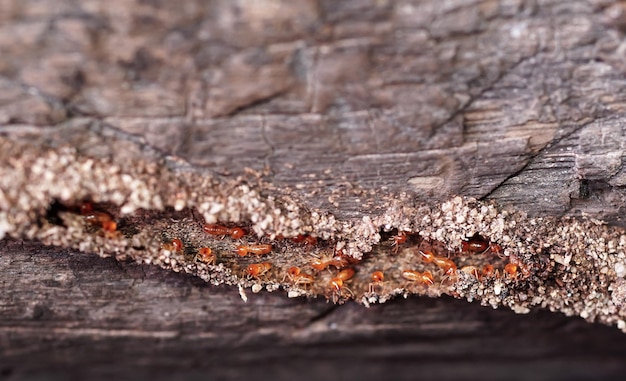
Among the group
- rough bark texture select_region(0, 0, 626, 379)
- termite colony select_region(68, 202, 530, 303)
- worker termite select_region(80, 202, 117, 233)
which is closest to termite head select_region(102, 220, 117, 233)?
worker termite select_region(80, 202, 117, 233)

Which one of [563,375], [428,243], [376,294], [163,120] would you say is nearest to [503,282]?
[428,243]

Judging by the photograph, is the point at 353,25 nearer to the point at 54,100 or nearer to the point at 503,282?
the point at 54,100

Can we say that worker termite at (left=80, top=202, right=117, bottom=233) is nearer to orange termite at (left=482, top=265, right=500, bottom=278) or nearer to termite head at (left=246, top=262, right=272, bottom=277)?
termite head at (left=246, top=262, right=272, bottom=277)

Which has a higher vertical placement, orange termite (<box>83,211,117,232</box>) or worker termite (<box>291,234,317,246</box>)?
orange termite (<box>83,211,117,232</box>)

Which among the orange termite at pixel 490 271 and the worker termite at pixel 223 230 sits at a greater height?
the worker termite at pixel 223 230

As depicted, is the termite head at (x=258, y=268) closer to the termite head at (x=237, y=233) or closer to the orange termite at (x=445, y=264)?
the termite head at (x=237, y=233)

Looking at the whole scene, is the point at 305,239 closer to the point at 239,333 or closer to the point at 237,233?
the point at 237,233

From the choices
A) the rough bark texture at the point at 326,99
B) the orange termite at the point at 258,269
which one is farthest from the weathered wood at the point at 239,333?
the orange termite at the point at 258,269

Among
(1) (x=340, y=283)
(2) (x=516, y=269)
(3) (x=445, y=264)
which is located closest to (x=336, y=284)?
(1) (x=340, y=283)
